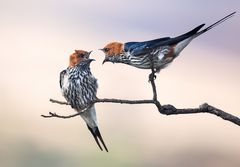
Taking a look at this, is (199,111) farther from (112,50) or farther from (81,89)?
(81,89)

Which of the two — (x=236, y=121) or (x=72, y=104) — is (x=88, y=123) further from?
(x=236, y=121)

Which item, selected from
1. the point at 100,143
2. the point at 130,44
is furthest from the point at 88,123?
the point at 130,44

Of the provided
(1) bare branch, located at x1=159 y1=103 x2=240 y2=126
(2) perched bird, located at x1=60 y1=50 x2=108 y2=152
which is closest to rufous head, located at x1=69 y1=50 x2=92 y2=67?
(2) perched bird, located at x1=60 y1=50 x2=108 y2=152

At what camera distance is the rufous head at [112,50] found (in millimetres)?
845

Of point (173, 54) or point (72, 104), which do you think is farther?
point (72, 104)

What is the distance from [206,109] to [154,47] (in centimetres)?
9

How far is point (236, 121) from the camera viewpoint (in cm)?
82

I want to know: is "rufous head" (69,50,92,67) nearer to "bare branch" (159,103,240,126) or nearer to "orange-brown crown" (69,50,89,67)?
"orange-brown crown" (69,50,89,67)

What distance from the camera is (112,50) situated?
858mm

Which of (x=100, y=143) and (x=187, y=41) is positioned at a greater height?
(x=187, y=41)

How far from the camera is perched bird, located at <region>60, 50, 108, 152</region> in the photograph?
959 millimetres

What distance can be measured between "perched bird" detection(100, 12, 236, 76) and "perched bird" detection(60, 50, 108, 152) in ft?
0.31

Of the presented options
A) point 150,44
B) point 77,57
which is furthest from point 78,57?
point 150,44

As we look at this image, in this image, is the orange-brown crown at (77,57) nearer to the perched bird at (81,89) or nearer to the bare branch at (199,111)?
the perched bird at (81,89)
